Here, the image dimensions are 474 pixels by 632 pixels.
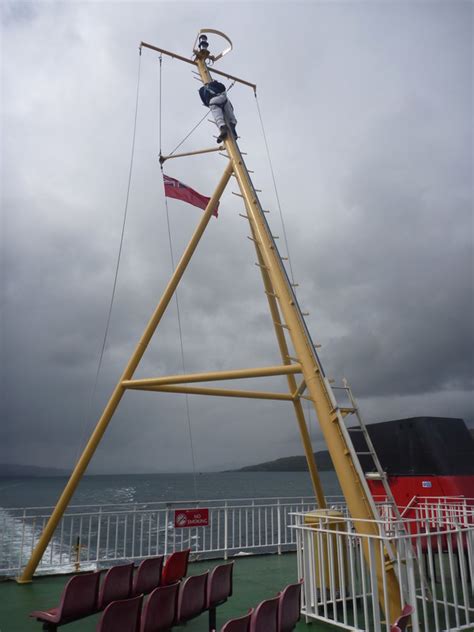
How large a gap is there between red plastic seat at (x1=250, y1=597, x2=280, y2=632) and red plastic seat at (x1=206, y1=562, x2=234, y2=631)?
4.75ft

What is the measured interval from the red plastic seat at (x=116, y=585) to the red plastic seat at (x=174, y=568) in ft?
2.73

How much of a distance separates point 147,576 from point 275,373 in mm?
3610

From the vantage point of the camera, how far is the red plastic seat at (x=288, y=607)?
4.95m

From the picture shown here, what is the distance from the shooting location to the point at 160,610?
5156mm

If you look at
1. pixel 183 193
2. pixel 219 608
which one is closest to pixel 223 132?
pixel 183 193

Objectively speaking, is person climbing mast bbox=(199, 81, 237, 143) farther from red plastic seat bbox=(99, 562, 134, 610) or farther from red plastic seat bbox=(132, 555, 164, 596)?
red plastic seat bbox=(99, 562, 134, 610)

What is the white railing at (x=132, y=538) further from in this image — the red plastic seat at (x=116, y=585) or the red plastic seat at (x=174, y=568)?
the red plastic seat at (x=116, y=585)

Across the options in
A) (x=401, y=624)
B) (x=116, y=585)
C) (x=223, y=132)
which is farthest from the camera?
(x=223, y=132)

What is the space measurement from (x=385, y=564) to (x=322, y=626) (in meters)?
1.46

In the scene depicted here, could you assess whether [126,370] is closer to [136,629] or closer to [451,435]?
[136,629]

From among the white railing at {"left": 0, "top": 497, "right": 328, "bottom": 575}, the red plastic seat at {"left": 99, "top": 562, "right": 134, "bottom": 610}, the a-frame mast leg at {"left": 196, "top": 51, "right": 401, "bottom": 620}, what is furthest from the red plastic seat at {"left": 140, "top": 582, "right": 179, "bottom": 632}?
the a-frame mast leg at {"left": 196, "top": 51, "right": 401, "bottom": 620}

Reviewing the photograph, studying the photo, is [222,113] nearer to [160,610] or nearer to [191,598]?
[191,598]

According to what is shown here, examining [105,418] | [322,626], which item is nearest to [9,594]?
[105,418]

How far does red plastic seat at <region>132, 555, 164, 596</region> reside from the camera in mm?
6520
